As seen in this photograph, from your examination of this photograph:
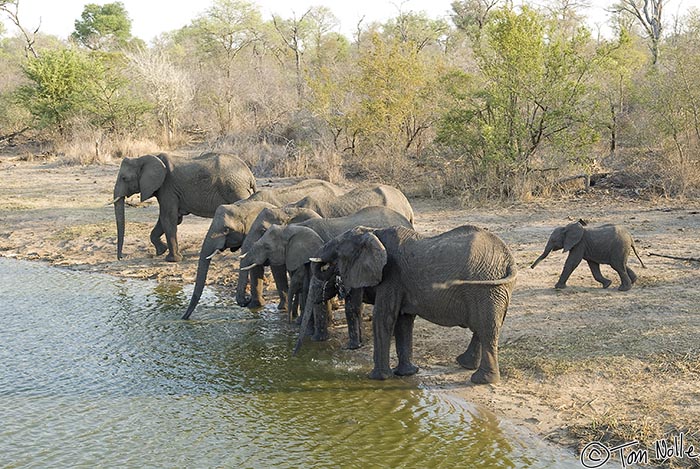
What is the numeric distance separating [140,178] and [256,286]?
4.13m

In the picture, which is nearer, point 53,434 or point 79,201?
point 53,434

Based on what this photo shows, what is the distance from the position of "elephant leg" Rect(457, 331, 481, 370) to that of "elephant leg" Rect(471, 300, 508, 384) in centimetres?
36

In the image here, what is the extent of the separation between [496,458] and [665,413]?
1.46 meters

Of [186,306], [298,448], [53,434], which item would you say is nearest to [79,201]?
[186,306]

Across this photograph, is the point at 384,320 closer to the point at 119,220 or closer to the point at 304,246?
the point at 304,246

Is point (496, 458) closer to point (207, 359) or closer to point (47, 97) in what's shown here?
point (207, 359)

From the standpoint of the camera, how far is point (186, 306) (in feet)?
33.6

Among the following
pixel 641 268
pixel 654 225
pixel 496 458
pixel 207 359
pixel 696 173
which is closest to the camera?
pixel 496 458

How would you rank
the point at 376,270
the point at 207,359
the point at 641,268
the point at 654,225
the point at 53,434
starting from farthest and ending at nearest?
the point at 654,225 < the point at 641,268 < the point at 207,359 < the point at 376,270 < the point at 53,434

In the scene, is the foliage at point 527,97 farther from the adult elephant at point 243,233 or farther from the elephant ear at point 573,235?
the adult elephant at point 243,233

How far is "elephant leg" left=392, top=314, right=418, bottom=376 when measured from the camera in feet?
24.1

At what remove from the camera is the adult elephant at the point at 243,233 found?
9359 millimetres

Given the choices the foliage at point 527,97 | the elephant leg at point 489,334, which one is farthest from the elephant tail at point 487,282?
the foliage at point 527,97

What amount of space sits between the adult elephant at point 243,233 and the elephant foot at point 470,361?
9.65 feet
